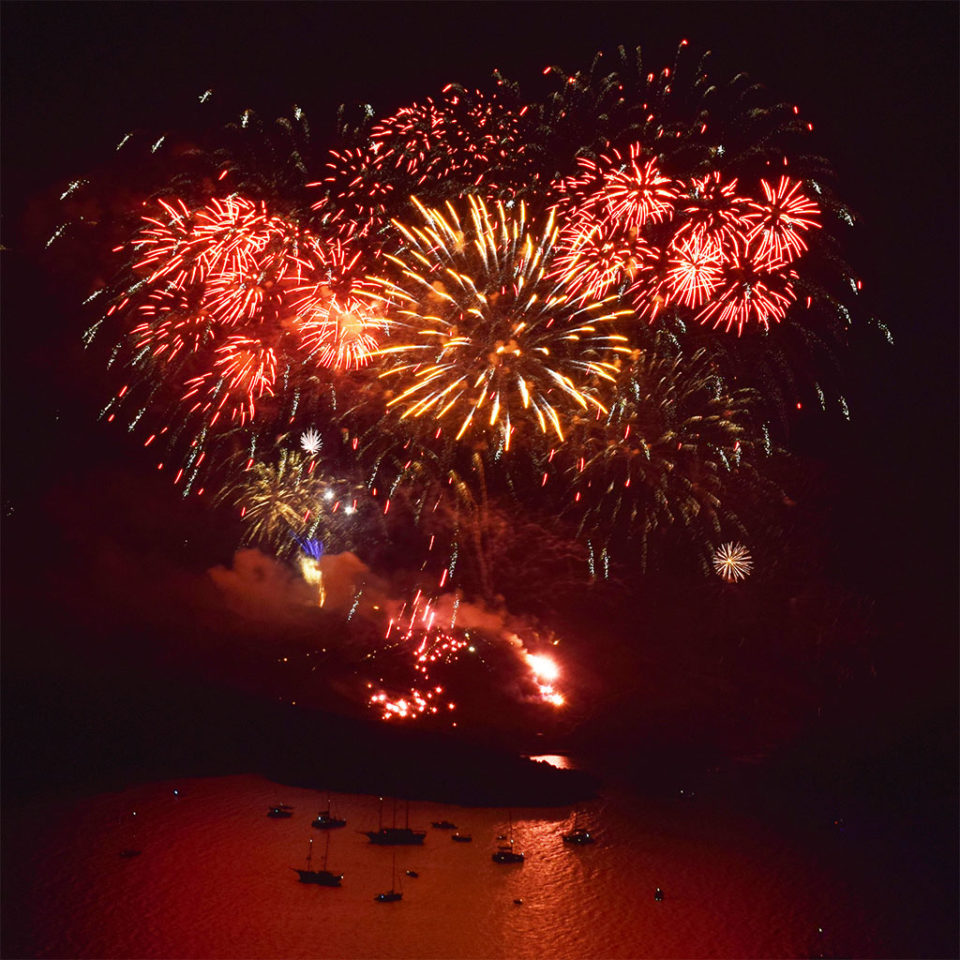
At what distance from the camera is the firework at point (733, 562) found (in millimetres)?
26125

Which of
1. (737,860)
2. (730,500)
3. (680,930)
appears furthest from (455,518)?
(737,860)

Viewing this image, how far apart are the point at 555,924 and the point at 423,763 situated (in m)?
11.4

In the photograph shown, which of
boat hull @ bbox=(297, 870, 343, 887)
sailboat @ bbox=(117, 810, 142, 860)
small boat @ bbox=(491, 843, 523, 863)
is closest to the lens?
boat hull @ bbox=(297, 870, 343, 887)

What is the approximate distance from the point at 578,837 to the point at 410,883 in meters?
7.40

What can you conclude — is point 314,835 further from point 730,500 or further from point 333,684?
point 730,500

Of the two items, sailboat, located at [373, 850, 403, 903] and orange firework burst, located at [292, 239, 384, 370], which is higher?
orange firework burst, located at [292, 239, 384, 370]

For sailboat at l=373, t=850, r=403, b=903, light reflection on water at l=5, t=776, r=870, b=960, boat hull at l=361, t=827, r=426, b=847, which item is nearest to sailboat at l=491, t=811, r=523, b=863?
light reflection on water at l=5, t=776, r=870, b=960

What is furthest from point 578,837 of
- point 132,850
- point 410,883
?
point 132,850

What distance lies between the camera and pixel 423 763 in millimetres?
30891

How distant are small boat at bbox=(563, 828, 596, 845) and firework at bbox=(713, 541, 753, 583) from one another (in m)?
11.4

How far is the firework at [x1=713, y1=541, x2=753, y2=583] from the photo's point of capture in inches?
1029

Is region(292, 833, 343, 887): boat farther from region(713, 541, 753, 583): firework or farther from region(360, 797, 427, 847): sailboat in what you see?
region(713, 541, 753, 583): firework

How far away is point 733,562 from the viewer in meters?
26.6

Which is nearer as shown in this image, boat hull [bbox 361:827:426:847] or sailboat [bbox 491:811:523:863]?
sailboat [bbox 491:811:523:863]
